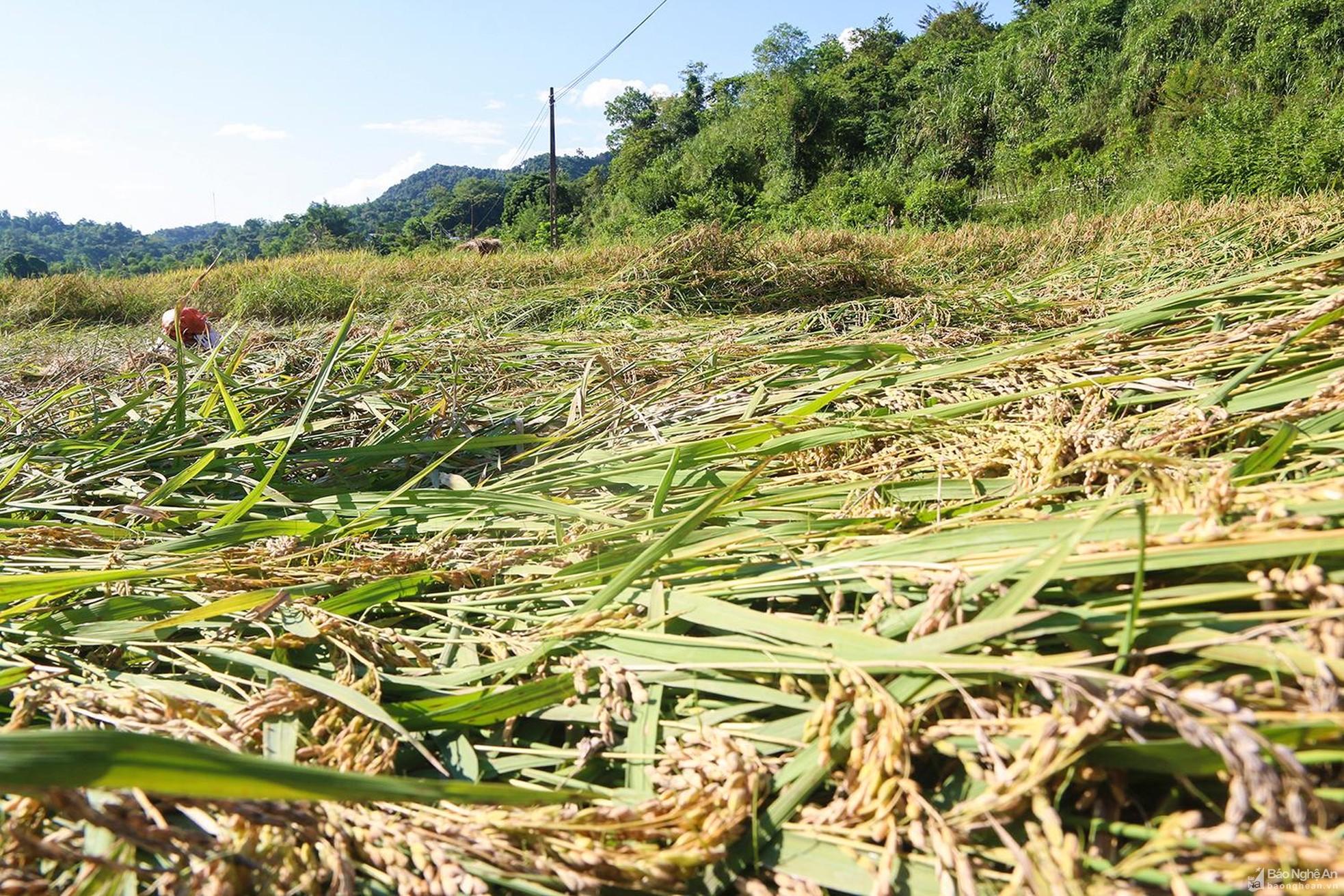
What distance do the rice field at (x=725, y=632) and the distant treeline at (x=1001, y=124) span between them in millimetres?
13191

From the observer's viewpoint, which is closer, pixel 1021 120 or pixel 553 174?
pixel 1021 120

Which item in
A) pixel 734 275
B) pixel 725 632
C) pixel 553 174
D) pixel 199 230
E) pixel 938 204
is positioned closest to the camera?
pixel 725 632

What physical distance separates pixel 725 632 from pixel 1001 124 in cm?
2546

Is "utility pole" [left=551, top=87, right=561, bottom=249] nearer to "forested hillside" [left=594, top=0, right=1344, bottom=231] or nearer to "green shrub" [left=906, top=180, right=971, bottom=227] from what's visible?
"forested hillside" [left=594, top=0, right=1344, bottom=231]

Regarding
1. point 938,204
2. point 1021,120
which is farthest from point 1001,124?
point 938,204

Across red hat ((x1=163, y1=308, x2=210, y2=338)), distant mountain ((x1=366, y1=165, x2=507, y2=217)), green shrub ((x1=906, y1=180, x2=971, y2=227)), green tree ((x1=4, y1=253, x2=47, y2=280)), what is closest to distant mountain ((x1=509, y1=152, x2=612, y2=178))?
distant mountain ((x1=366, y1=165, x2=507, y2=217))

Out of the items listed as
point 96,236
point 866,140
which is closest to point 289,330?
point 866,140

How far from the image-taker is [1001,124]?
2253cm

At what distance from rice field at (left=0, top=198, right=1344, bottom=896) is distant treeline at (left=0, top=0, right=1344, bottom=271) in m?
13.2

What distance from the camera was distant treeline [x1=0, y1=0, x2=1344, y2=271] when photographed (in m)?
14.6

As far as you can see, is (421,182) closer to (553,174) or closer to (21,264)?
(21,264)

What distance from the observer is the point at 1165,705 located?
0.73 metres

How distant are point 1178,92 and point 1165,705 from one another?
2136 cm

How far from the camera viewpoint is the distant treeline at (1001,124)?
14.6 m
